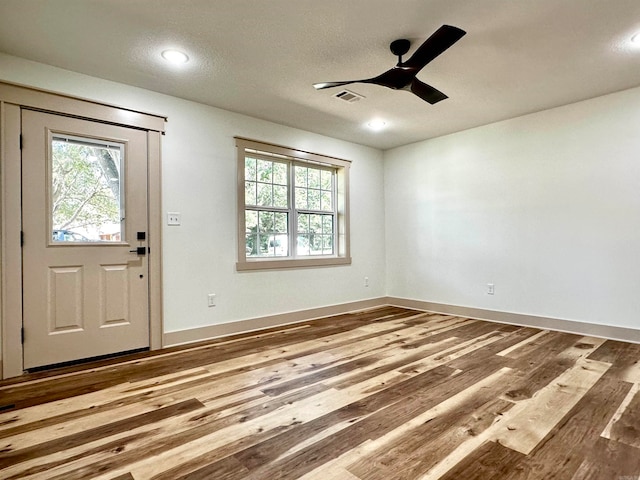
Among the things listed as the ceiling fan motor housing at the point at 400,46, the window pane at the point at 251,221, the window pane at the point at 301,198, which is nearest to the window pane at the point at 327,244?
the window pane at the point at 301,198

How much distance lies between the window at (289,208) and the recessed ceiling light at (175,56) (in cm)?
122

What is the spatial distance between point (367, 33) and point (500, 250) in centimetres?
317

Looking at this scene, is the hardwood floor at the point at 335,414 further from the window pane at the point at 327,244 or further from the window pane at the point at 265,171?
the window pane at the point at 265,171

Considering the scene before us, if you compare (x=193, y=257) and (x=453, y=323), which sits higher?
(x=193, y=257)

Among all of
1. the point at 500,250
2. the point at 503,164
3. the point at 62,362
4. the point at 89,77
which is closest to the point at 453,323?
the point at 500,250

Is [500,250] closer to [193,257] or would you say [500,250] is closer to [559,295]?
[559,295]

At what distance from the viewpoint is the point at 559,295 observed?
389 centimetres

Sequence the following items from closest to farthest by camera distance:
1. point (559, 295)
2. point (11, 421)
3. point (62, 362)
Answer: point (11, 421) < point (62, 362) < point (559, 295)

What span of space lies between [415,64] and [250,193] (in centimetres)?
243

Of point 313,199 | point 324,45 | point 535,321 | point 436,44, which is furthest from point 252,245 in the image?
point 535,321

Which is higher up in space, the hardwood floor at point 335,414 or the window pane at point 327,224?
the window pane at point 327,224

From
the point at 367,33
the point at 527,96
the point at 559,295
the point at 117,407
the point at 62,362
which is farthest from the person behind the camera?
the point at 559,295

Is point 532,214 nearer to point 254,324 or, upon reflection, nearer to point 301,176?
point 301,176

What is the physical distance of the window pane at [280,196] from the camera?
4.45m
